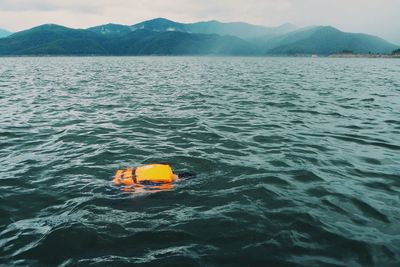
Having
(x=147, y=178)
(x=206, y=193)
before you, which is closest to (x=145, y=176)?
(x=147, y=178)

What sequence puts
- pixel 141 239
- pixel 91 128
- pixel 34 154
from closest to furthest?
pixel 141 239, pixel 34 154, pixel 91 128

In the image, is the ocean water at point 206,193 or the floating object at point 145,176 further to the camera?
the floating object at point 145,176

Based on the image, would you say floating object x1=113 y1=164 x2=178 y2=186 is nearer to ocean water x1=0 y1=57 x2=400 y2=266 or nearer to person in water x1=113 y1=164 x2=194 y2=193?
person in water x1=113 y1=164 x2=194 y2=193

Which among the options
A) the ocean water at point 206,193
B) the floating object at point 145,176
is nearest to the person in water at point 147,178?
the floating object at point 145,176

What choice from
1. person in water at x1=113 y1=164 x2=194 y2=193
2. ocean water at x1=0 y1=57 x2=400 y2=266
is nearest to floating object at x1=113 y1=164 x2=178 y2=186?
person in water at x1=113 y1=164 x2=194 y2=193

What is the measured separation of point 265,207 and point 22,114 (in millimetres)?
16832

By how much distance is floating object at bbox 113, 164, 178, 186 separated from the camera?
8.63 m

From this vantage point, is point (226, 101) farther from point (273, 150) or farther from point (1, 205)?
point (1, 205)

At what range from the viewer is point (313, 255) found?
6.03m

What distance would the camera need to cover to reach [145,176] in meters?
8.64

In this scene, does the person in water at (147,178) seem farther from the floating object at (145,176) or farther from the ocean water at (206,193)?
the ocean water at (206,193)

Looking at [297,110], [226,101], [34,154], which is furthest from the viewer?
[226,101]

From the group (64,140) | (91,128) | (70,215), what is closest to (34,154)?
(64,140)

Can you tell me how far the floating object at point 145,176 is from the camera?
28.3 ft
